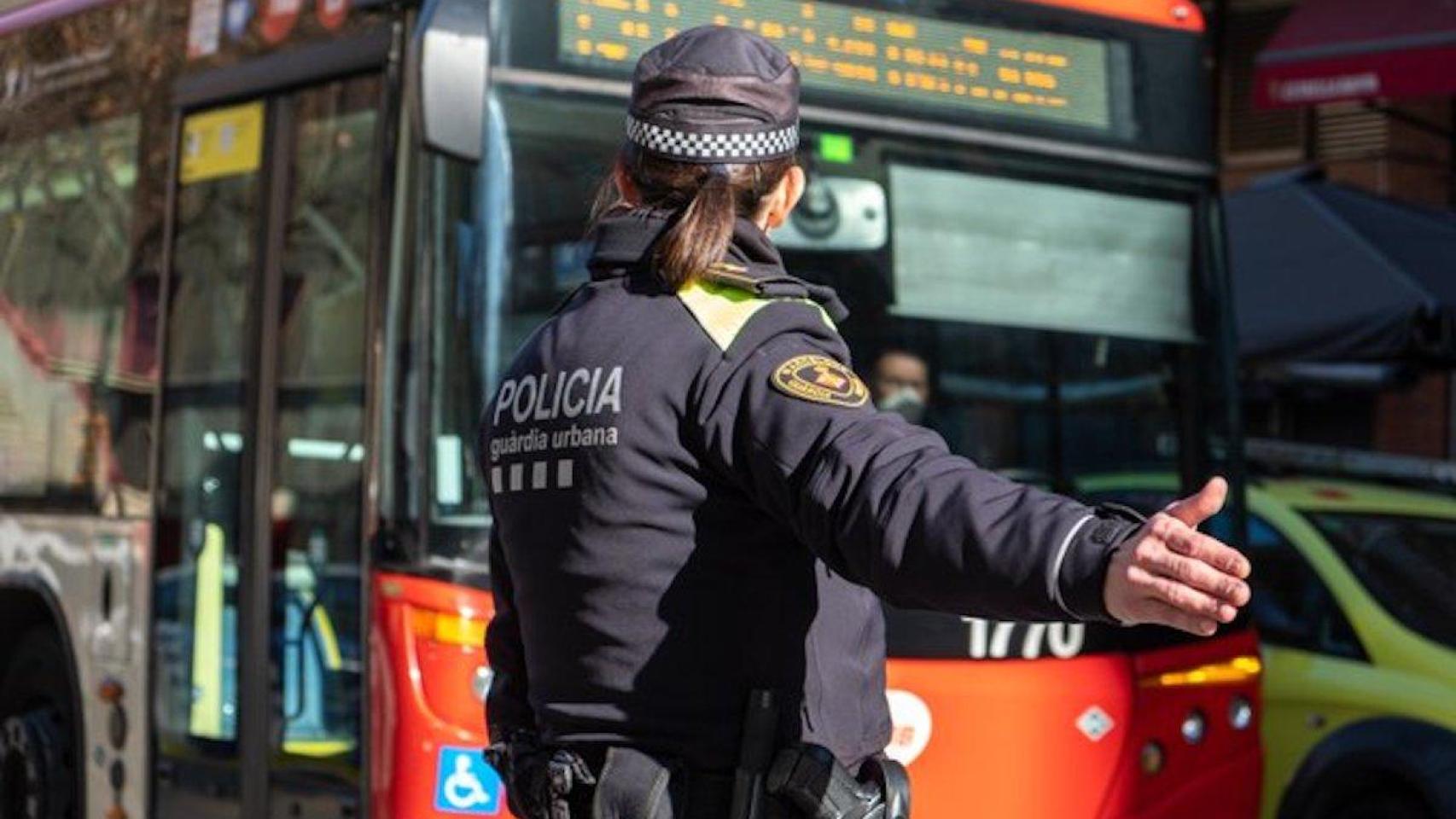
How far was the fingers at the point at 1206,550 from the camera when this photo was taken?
2.51 meters

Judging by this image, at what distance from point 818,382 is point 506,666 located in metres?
0.71

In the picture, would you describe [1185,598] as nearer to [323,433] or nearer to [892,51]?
[323,433]

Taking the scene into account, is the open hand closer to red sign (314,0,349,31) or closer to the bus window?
the bus window

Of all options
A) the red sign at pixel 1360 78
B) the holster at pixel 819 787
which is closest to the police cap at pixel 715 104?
the holster at pixel 819 787

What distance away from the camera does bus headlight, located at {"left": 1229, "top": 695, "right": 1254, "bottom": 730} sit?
6838mm

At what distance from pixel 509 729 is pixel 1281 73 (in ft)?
42.1

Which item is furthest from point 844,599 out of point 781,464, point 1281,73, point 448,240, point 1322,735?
point 1281,73

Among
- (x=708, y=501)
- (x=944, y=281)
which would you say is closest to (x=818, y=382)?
(x=708, y=501)

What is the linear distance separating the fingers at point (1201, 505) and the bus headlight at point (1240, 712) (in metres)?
4.38

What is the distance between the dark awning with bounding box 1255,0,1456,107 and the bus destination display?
25.6 ft

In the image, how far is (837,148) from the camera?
6668mm

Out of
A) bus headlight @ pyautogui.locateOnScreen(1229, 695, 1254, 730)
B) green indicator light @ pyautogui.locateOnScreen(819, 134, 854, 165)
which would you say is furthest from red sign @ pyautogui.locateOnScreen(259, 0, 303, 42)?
bus headlight @ pyautogui.locateOnScreen(1229, 695, 1254, 730)

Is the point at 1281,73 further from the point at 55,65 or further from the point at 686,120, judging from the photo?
the point at 686,120

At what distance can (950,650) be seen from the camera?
20.5ft
